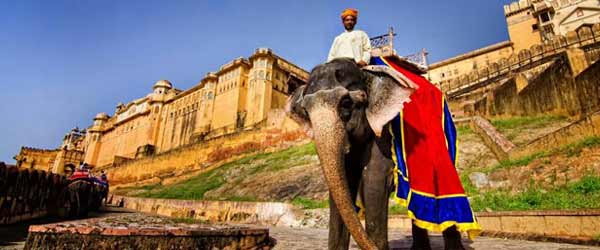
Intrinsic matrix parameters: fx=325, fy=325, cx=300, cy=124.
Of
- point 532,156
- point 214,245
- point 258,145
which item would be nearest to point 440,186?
point 214,245

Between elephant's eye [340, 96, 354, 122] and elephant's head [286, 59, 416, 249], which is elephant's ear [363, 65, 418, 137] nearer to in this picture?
elephant's head [286, 59, 416, 249]

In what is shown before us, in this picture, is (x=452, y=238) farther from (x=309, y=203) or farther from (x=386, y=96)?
(x=309, y=203)

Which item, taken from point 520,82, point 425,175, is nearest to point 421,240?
point 425,175

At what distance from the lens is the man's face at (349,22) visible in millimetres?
3746

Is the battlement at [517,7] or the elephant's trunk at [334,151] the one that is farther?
the battlement at [517,7]

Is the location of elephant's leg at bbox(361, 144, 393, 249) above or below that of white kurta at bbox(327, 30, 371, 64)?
below

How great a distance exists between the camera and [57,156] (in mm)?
63438

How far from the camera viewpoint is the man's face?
147 inches

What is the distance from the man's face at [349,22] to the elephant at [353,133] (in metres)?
0.70

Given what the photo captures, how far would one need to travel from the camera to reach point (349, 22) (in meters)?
3.75

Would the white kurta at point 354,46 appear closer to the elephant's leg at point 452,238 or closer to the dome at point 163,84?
the elephant's leg at point 452,238

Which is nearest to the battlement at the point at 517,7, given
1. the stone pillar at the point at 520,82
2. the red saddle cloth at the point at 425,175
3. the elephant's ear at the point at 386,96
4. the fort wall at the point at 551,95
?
the fort wall at the point at 551,95

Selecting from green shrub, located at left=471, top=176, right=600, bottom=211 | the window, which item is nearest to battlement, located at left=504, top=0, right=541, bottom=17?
the window

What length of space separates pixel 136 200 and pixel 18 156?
196 feet
